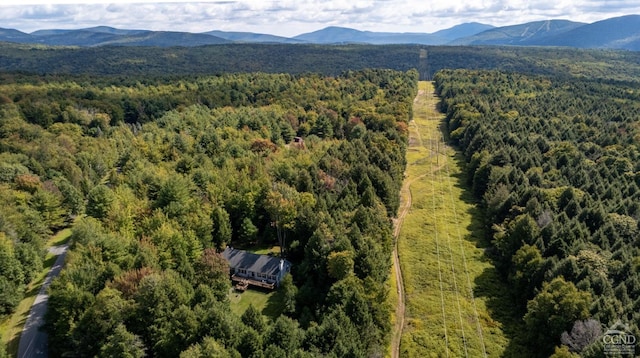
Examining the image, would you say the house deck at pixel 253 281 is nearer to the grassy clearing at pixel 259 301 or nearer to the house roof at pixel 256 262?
the grassy clearing at pixel 259 301

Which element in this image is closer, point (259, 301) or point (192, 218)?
point (259, 301)

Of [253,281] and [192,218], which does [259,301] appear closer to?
[253,281]

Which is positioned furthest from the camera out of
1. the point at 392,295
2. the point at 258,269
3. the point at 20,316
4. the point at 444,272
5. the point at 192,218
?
the point at 444,272

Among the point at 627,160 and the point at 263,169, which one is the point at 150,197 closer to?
the point at 263,169

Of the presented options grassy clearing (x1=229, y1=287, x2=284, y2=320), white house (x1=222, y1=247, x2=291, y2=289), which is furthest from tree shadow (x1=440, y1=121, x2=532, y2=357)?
white house (x1=222, y1=247, x2=291, y2=289)

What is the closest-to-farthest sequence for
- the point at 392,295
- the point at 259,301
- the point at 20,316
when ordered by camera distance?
the point at 20,316
the point at 259,301
the point at 392,295

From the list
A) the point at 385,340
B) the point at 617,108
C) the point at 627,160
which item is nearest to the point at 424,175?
the point at 627,160

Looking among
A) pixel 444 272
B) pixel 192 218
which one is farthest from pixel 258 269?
pixel 444 272
